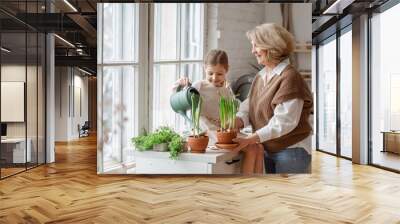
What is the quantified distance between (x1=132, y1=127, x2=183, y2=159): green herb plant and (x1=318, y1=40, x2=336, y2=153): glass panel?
5.07 meters

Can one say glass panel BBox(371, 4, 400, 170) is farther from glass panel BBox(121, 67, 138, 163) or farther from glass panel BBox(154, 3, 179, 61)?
glass panel BBox(121, 67, 138, 163)

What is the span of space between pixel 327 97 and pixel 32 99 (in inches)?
256

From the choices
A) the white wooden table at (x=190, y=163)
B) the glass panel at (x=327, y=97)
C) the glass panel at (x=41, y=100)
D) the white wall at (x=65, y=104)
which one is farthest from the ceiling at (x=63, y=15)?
the white wall at (x=65, y=104)

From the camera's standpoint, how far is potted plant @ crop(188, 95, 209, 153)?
5.02m

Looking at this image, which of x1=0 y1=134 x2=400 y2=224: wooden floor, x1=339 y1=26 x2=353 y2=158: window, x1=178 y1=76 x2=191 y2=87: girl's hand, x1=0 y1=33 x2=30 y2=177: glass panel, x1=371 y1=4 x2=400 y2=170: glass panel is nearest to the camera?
x1=0 y1=134 x2=400 y2=224: wooden floor

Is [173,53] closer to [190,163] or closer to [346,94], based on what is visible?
[190,163]

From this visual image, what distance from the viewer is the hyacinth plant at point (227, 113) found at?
503cm

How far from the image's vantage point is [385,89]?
22.3 feet

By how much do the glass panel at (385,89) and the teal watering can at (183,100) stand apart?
12.0 ft

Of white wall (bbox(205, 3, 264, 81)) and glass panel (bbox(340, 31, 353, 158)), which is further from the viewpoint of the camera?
glass panel (bbox(340, 31, 353, 158))

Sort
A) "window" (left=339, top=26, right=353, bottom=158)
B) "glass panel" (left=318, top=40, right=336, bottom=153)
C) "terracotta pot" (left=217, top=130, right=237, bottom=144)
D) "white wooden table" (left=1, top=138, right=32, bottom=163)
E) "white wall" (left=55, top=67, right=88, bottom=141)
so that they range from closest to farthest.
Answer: "terracotta pot" (left=217, top=130, right=237, bottom=144) → "white wooden table" (left=1, top=138, right=32, bottom=163) → "window" (left=339, top=26, right=353, bottom=158) → "glass panel" (left=318, top=40, right=336, bottom=153) → "white wall" (left=55, top=67, right=88, bottom=141)

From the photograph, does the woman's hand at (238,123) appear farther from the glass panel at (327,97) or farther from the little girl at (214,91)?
the glass panel at (327,97)

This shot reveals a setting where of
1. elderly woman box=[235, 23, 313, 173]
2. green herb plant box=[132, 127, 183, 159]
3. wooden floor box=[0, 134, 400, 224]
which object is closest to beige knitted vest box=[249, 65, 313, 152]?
elderly woman box=[235, 23, 313, 173]

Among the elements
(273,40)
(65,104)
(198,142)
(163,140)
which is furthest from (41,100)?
(65,104)
